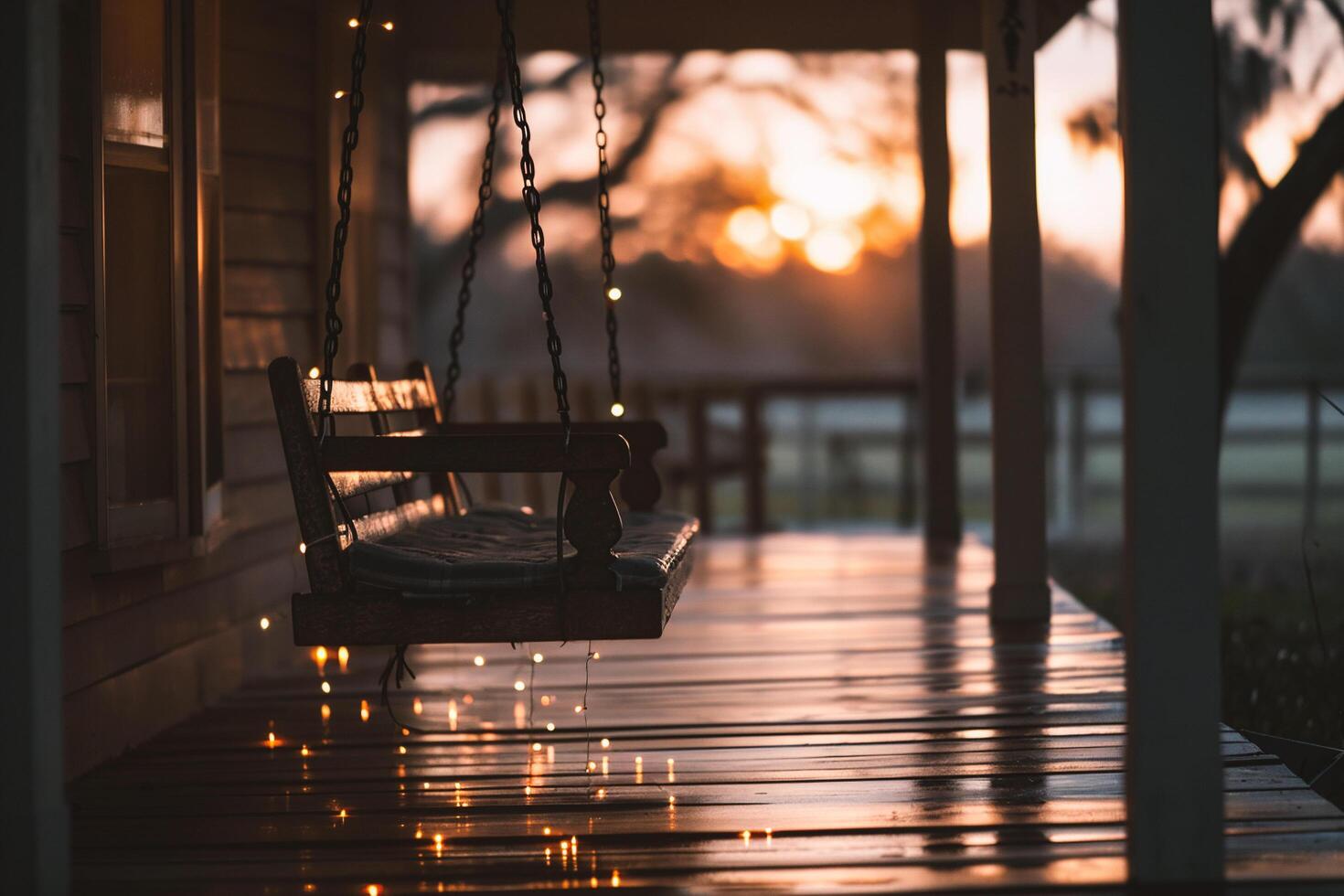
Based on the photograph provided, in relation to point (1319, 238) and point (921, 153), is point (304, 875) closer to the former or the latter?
point (921, 153)

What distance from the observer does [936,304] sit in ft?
22.7

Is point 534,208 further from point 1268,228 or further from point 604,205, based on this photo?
point 1268,228

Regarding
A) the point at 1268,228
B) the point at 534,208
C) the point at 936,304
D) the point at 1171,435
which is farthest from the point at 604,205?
the point at 936,304

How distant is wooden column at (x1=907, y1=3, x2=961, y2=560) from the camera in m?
6.78

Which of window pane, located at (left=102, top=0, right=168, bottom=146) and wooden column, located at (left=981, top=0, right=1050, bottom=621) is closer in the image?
window pane, located at (left=102, top=0, right=168, bottom=146)

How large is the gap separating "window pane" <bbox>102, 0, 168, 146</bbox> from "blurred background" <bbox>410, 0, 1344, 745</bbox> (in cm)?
335

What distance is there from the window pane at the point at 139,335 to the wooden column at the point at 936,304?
4.14 meters

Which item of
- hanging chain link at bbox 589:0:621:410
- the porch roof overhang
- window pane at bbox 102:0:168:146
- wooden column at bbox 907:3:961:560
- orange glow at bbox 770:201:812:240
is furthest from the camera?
orange glow at bbox 770:201:812:240

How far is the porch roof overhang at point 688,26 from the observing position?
6.16 meters

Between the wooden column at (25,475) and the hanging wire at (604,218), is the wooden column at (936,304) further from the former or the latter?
the wooden column at (25,475)

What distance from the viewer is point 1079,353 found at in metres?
15.9

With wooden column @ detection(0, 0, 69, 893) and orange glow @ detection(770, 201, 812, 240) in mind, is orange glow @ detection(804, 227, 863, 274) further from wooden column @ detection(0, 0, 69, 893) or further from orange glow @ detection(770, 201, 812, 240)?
wooden column @ detection(0, 0, 69, 893)

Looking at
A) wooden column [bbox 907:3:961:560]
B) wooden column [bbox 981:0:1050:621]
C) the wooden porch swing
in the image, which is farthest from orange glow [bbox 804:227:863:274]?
the wooden porch swing

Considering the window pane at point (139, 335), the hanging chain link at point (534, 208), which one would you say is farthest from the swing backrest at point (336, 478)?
the window pane at point (139, 335)
